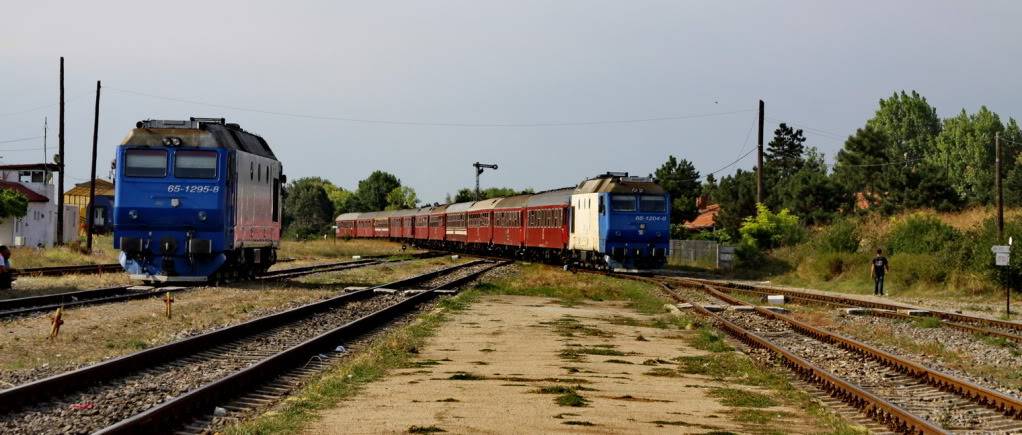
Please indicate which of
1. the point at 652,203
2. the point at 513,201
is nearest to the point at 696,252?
the point at 513,201

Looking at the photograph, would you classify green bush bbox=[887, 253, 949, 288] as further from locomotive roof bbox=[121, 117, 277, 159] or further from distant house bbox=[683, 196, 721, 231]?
distant house bbox=[683, 196, 721, 231]

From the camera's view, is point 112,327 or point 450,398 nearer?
point 450,398

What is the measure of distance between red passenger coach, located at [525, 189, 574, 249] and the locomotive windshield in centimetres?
2374

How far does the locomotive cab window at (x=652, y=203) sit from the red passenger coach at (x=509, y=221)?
43.3 ft

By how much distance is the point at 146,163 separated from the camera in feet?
84.8

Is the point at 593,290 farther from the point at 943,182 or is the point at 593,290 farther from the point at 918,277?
the point at 943,182

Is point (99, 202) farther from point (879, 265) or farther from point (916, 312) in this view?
point (916, 312)

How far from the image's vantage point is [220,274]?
2784 cm

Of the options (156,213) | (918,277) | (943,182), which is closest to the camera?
(156,213)

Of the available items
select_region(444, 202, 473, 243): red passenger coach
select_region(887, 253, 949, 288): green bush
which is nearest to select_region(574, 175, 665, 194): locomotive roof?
select_region(887, 253, 949, 288): green bush

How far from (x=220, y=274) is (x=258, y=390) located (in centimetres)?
1710

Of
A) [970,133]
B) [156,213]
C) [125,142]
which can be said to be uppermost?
[970,133]

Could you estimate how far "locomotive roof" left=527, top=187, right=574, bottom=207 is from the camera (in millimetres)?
48688

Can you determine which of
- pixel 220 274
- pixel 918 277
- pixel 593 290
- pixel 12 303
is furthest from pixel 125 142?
pixel 918 277
